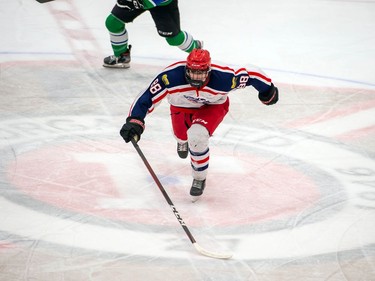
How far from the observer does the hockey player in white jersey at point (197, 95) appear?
3730mm

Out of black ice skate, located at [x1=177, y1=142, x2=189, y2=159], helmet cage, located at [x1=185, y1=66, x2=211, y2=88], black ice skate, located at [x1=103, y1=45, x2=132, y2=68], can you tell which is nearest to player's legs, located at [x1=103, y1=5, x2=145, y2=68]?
black ice skate, located at [x1=103, y1=45, x2=132, y2=68]

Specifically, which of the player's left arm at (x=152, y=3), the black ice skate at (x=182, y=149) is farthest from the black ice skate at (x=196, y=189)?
the player's left arm at (x=152, y=3)

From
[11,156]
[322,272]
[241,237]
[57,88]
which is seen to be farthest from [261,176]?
[57,88]

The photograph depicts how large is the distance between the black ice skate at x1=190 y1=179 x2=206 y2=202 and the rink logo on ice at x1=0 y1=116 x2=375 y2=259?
0.04m

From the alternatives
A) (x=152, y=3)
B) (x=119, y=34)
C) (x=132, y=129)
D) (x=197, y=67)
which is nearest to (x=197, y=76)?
(x=197, y=67)

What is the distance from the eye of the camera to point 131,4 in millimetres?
5496

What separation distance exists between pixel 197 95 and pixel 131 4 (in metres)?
1.84

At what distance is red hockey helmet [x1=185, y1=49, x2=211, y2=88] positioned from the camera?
3.65 metres

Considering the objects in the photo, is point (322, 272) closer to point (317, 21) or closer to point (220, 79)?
point (220, 79)

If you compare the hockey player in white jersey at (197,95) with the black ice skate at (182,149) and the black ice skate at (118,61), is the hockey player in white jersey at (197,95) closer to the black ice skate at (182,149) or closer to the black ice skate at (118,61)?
the black ice skate at (182,149)

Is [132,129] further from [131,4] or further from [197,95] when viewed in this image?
[131,4]

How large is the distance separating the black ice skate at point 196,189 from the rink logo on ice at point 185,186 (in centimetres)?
4

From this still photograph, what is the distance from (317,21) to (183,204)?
3624 mm

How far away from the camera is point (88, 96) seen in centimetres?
536
